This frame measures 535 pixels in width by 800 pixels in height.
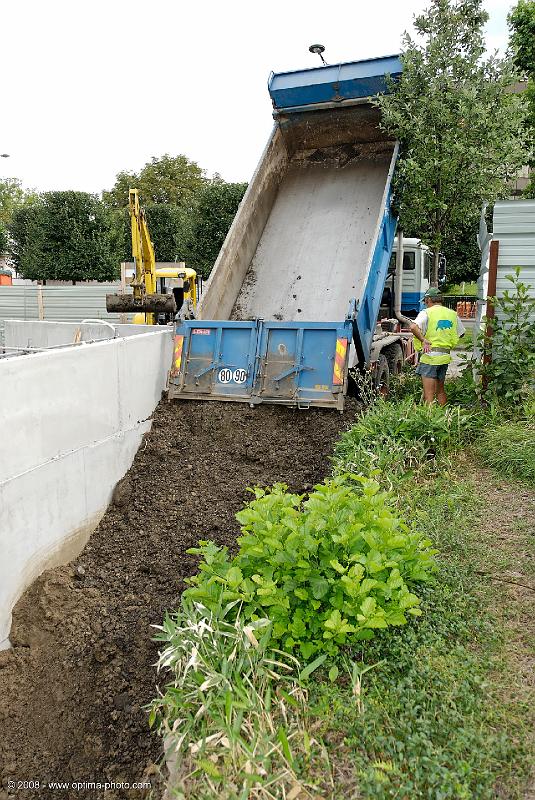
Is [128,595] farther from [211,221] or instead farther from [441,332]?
[211,221]

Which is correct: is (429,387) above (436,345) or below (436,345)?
below

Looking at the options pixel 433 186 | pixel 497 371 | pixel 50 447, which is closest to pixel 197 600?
pixel 50 447

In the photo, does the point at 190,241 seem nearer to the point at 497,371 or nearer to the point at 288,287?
the point at 288,287

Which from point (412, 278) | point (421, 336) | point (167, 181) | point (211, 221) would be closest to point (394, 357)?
point (421, 336)

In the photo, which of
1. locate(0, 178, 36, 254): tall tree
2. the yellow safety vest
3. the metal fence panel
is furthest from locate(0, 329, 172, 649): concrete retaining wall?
locate(0, 178, 36, 254): tall tree

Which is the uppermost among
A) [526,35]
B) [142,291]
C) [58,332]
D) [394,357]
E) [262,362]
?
[526,35]

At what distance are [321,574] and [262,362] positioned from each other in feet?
12.1

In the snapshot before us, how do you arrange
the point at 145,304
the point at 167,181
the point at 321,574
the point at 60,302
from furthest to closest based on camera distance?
1. the point at 167,181
2. the point at 60,302
3. the point at 145,304
4. the point at 321,574

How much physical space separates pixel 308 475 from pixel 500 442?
1638 mm


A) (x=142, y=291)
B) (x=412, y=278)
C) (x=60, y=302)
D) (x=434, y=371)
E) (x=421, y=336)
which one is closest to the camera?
(x=434, y=371)

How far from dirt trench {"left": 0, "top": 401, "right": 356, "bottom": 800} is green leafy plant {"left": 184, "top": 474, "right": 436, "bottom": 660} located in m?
0.86

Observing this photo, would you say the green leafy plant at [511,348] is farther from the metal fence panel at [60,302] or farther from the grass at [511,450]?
the metal fence panel at [60,302]

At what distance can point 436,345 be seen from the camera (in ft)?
23.0

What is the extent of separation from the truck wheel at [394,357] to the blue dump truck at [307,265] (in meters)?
0.02
